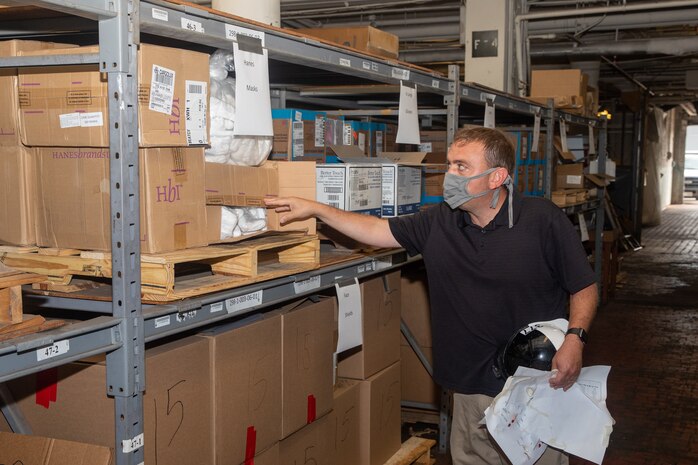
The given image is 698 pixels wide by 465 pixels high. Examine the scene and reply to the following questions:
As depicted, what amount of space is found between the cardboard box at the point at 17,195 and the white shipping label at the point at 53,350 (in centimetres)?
61

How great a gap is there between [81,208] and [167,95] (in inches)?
17.2

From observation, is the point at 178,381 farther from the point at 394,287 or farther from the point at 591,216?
the point at 591,216

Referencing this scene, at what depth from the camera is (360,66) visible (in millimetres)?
3369

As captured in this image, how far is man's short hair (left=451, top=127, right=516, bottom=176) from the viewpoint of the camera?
3119 millimetres

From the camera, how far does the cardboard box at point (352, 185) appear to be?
11.3 ft

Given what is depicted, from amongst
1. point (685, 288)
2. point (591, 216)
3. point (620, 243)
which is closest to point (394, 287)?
point (591, 216)

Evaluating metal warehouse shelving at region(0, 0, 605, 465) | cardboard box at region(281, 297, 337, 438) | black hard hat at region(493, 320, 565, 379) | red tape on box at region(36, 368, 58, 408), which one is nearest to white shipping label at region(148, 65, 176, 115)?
metal warehouse shelving at region(0, 0, 605, 465)

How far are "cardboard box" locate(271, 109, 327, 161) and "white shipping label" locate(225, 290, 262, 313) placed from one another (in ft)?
3.16

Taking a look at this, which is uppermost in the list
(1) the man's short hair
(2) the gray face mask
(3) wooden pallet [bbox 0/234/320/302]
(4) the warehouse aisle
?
Answer: (1) the man's short hair

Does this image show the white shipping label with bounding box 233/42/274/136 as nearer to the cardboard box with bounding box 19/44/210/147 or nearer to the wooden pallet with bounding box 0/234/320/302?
the cardboard box with bounding box 19/44/210/147

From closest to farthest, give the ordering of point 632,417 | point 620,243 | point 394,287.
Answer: point 394,287, point 632,417, point 620,243

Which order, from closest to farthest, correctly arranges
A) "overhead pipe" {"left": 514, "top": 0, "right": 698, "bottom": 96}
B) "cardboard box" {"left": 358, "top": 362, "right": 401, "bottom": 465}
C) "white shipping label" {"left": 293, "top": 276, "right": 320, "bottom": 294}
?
"white shipping label" {"left": 293, "top": 276, "right": 320, "bottom": 294} → "cardboard box" {"left": 358, "top": 362, "right": 401, "bottom": 465} → "overhead pipe" {"left": 514, "top": 0, "right": 698, "bottom": 96}

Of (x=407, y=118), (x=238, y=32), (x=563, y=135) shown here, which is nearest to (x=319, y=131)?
(x=407, y=118)

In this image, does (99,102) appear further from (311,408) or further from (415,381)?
(415,381)
